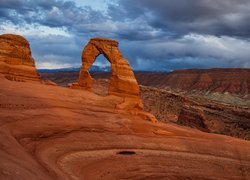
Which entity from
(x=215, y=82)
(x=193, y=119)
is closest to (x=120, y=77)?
(x=193, y=119)

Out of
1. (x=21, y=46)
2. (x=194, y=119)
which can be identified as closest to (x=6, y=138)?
(x=21, y=46)

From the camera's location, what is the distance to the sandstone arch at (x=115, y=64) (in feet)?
98.3

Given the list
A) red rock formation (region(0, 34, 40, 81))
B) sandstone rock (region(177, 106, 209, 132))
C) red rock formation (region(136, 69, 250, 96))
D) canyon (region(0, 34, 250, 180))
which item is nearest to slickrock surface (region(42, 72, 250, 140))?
sandstone rock (region(177, 106, 209, 132))

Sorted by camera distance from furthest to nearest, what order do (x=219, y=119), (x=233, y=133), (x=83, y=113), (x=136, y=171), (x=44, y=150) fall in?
Result: 1. (x=219, y=119)
2. (x=233, y=133)
3. (x=83, y=113)
4. (x=136, y=171)
5. (x=44, y=150)

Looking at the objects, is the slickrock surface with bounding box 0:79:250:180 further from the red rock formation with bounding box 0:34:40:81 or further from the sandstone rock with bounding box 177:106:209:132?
the sandstone rock with bounding box 177:106:209:132

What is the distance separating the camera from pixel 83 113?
79.8ft

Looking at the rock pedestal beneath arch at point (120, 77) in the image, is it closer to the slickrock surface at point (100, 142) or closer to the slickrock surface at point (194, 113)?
the slickrock surface at point (100, 142)

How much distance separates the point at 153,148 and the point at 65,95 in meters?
6.84

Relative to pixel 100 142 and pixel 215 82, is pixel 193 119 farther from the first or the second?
pixel 215 82

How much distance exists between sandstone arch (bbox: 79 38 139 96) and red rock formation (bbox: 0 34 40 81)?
4.72 metres

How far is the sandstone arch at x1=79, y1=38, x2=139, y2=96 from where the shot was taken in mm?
29953

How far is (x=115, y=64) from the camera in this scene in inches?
1203

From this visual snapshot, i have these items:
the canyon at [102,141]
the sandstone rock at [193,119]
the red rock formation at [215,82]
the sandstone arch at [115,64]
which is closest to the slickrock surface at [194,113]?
the sandstone rock at [193,119]

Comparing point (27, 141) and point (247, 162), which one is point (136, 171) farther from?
point (247, 162)
